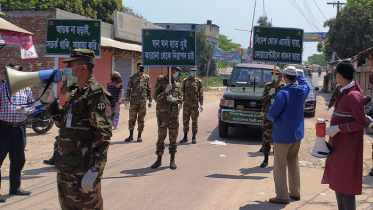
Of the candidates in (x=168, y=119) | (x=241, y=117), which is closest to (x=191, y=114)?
(x=241, y=117)

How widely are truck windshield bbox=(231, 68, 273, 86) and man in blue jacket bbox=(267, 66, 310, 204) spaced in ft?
20.0

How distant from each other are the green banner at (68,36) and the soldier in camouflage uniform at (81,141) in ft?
15.2

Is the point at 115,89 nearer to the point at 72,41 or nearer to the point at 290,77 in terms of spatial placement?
the point at 72,41

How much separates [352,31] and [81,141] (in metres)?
28.0

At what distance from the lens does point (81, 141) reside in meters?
3.51

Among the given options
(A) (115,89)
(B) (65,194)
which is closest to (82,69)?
(B) (65,194)

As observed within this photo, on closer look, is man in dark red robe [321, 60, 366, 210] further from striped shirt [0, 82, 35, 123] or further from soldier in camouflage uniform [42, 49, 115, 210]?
striped shirt [0, 82, 35, 123]

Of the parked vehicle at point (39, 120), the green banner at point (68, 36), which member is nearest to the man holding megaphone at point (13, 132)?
the green banner at point (68, 36)

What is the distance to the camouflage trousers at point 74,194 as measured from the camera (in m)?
3.47

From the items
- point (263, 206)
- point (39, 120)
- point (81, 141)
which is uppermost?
point (81, 141)

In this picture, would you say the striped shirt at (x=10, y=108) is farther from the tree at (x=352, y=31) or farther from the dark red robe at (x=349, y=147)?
the tree at (x=352, y=31)

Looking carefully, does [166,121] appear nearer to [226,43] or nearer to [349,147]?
[349,147]

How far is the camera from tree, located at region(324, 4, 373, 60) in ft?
88.8

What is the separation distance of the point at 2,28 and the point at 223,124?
21.3 feet
